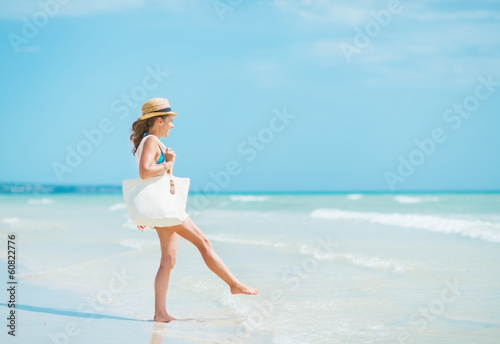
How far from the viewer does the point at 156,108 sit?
4.72 metres

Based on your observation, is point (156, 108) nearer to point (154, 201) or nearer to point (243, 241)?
point (154, 201)

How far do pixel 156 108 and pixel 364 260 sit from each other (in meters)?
4.60

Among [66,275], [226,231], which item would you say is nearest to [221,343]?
[66,275]

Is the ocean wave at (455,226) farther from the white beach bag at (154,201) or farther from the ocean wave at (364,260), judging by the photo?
the white beach bag at (154,201)

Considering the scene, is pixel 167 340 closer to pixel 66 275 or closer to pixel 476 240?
pixel 66 275

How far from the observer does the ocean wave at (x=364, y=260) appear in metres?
7.56

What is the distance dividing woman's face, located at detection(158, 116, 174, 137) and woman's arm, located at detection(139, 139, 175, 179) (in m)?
0.18

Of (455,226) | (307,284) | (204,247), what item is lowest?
(455,226)

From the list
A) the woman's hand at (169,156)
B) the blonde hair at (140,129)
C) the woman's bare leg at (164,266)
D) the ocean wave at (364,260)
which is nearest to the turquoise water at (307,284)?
the ocean wave at (364,260)

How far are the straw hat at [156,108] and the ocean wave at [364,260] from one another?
13.0ft

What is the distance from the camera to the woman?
4.57 m

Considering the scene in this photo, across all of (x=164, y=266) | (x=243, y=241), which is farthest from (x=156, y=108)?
(x=243, y=241)

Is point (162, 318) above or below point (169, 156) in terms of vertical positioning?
below

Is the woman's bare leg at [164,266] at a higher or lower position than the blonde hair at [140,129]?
lower
